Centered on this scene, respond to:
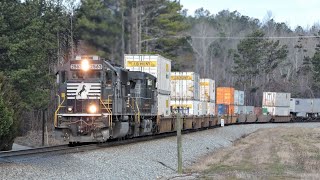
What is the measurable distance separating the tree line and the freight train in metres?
1.02

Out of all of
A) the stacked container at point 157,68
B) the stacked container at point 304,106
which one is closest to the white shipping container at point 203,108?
the stacked container at point 157,68

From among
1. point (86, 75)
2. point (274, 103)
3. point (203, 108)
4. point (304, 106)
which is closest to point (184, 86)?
point (203, 108)

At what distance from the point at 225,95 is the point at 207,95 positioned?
11.9m

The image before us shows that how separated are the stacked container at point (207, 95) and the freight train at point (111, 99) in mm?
9510

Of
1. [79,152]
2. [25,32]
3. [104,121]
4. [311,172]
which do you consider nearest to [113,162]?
[79,152]

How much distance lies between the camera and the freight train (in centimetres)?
1994

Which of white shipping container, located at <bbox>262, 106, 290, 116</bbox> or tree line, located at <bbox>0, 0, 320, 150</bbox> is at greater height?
tree line, located at <bbox>0, 0, 320, 150</bbox>

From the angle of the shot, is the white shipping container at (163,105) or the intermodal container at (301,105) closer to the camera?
the white shipping container at (163,105)

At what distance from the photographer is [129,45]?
12.2m

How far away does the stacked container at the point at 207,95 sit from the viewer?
43281mm

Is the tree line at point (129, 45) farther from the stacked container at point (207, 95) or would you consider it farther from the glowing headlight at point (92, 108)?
the stacked container at point (207, 95)

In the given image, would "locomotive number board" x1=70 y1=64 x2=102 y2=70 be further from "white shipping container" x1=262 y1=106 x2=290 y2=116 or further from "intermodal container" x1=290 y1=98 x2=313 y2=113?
"intermodal container" x1=290 y1=98 x2=313 y2=113

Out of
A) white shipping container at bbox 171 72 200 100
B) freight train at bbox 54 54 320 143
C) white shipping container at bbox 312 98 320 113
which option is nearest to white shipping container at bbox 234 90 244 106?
white shipping container at bbox 312 98 320 113

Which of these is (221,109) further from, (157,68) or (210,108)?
(157,68)
